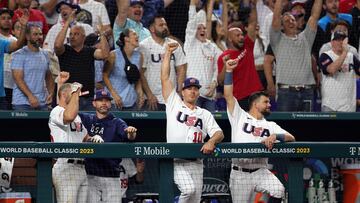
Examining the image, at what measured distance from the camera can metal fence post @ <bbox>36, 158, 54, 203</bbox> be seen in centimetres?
1105

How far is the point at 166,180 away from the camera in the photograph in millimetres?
11172

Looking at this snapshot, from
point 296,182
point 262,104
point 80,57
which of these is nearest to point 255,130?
point 262,104

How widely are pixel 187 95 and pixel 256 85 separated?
2.00 meters

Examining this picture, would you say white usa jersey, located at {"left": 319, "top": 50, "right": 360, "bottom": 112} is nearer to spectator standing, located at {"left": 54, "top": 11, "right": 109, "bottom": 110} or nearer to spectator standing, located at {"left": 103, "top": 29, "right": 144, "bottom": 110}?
spectator standing, located at {"left": 103, "top": 29, "right": 144, "bottom": 110}

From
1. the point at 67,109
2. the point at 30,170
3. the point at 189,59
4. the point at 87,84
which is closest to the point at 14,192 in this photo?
the point at 30,170

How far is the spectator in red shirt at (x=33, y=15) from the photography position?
1398 cm

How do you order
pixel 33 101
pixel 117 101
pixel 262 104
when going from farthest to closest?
pixel 117 101 < pixel 33 101 < pixel 262 104

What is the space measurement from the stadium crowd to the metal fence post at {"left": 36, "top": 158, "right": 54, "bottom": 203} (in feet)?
7.94

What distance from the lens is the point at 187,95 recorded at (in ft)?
39.5

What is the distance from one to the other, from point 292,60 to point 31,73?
3350 millimetres

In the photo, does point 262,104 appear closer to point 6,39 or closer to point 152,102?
point 152,102

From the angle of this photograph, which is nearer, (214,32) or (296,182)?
(296,182)

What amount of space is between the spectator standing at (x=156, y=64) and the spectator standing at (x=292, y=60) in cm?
125

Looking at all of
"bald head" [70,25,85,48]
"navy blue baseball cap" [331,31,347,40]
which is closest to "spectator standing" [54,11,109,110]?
"bald head" [70,25,85,48]
